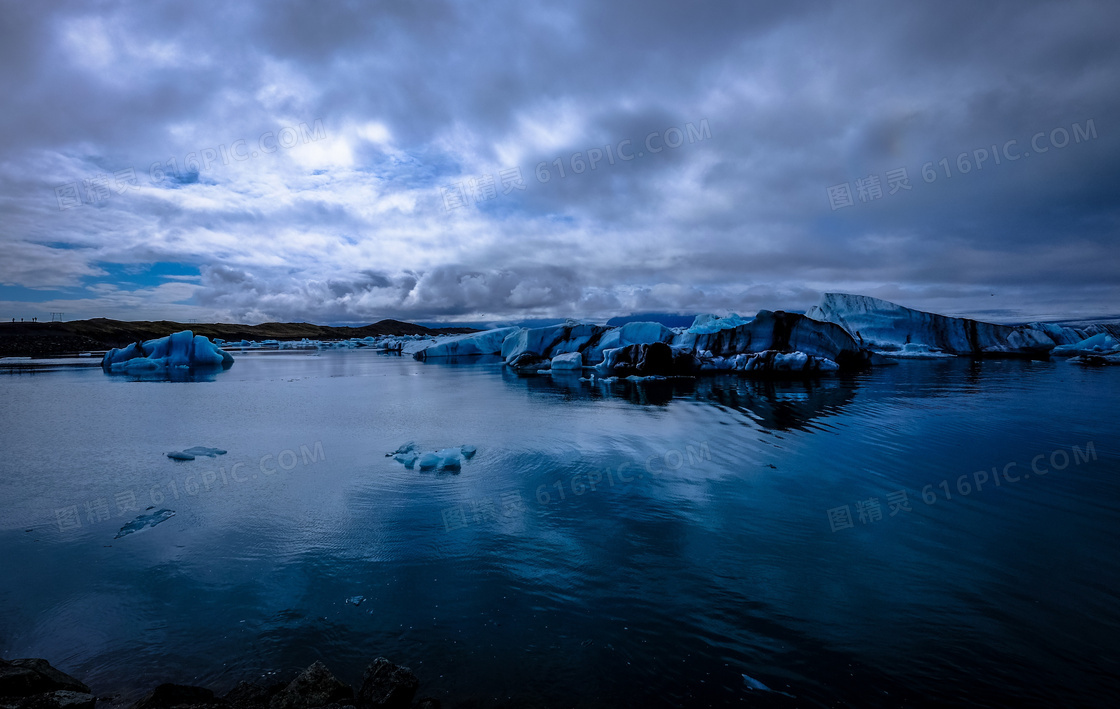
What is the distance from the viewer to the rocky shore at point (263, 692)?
7.59 ft

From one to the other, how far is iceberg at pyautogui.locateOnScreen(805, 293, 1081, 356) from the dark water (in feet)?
78.8

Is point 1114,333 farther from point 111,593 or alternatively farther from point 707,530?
point 111,593

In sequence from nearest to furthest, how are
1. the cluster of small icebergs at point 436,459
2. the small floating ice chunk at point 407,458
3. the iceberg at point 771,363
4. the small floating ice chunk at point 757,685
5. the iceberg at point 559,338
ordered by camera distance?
the small floating ice chunk at point 757,685 → the cluster of small icebergs at point 436,459 → the small floating ice chunk at point 407,458 → the iceberg at point 771,363 → the iceberg at point 559,338

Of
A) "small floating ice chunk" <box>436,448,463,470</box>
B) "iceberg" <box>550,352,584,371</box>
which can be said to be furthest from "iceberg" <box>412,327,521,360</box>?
"small floating ice chunk" <box>436,448,463,470</box>

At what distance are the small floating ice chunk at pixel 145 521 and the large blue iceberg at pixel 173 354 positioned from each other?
29785 mm

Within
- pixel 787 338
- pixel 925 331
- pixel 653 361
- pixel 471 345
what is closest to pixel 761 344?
pixel 787 338

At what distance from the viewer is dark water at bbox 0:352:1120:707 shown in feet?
9.30

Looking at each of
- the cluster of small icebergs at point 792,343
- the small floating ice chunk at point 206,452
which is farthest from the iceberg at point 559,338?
the small floating ice chunk at point 206,452

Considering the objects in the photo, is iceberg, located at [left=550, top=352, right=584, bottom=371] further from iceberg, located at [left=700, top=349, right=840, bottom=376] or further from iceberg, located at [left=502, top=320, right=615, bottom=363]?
iceberg, located at [left=700, top=349, right=840, bottom=376]

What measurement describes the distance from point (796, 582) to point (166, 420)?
1430 cm

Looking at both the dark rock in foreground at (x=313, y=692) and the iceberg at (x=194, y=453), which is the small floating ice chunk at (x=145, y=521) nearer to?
Result: the iceberg at (x=194, y=453)

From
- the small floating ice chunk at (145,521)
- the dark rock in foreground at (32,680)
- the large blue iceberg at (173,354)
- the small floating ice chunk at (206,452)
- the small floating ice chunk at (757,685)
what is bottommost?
the small floating ice chunk at (145,521)

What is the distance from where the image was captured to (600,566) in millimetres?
4102

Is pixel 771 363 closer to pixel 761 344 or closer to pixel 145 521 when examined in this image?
pixel 761 344
